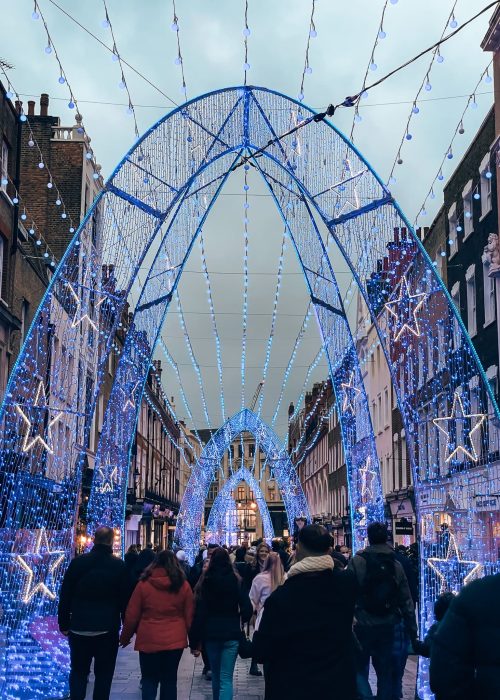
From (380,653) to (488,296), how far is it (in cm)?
1846

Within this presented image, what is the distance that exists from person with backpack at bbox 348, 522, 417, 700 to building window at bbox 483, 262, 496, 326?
17366 mm

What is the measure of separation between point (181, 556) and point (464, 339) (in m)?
10.4

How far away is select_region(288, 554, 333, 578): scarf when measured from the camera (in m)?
5.11

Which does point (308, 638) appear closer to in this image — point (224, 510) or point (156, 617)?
point (156, 617)

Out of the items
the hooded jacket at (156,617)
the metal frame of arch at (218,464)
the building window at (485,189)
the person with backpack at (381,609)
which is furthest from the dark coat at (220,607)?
the metal frame of arch at (218,464)

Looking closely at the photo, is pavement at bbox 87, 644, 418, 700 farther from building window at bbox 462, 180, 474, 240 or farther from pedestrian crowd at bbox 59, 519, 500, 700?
building window at bbox 462, 180, 474, 240

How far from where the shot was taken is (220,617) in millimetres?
9148

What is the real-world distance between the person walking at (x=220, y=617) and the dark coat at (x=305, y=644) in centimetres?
414

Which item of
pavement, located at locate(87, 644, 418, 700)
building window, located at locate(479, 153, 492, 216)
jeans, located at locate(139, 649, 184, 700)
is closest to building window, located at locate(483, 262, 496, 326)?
building window, located at locate(479, 153, 492, 216)

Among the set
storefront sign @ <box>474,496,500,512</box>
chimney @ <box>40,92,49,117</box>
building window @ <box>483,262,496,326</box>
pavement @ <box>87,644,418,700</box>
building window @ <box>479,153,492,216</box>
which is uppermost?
chimney @ <box>40,92,49,117</box>

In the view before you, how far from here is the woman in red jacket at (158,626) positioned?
8.24 metres

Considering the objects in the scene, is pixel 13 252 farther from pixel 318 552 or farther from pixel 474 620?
pixel 474 620

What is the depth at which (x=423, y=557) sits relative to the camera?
11.3m

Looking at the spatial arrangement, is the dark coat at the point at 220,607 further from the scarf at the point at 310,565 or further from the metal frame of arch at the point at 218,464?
the metal frame of arch at the point at 218,464
